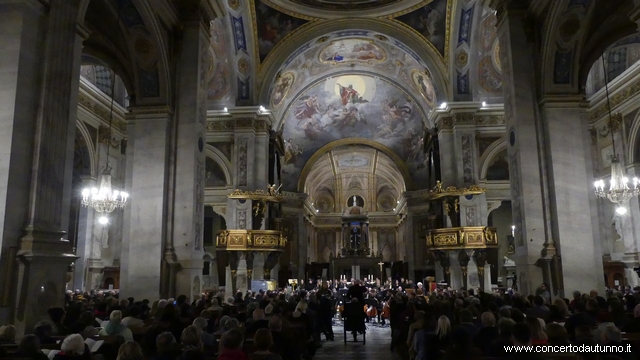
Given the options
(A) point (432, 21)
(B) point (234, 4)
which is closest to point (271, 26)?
(B) point (234, 4)

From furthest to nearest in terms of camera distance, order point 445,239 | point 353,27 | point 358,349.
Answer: point 353,27
point 445,239
point 358,349

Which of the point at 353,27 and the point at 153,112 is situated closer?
the point at 153,112

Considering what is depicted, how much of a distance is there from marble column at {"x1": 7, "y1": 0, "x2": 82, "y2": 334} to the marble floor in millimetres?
4854

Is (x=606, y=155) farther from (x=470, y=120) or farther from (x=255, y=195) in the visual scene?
(x=255, y=195)

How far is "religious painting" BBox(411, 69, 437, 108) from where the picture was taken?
2325 centimetres

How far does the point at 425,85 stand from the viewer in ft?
79.0

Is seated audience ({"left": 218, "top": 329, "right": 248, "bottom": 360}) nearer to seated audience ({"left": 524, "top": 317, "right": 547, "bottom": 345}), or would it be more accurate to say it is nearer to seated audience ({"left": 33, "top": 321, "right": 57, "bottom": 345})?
seated audience ({"left": 33, "top": 321, "right": 57, "bottom": 345})

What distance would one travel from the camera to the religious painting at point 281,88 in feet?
78.4

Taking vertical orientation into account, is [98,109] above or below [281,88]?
below

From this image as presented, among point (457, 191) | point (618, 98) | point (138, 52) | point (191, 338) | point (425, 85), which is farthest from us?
point (425, 85)

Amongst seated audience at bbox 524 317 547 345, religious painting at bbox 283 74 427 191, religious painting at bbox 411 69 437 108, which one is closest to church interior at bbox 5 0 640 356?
religious painting at bbox 283 74 427 191

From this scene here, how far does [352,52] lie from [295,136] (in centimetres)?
829

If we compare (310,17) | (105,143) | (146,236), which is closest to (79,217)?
(105,143)

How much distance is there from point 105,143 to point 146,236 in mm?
9575
